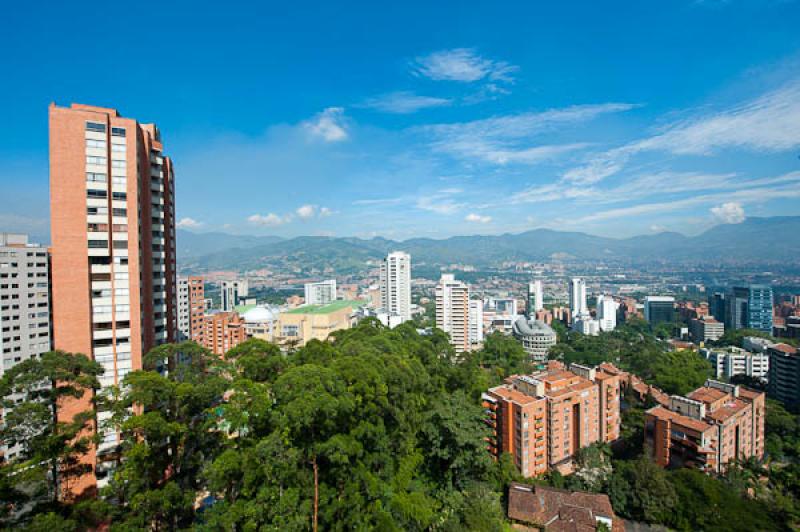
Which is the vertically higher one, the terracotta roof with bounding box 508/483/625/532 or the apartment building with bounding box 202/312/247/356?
the apartment building with bounding box 202/312/247/356

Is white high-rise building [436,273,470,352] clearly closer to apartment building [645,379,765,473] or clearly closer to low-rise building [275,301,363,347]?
low-rise building [275,301,363,347]

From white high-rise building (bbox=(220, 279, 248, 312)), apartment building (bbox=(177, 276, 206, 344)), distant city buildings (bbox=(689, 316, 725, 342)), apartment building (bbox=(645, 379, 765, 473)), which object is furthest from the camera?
white high-rise building (bbox=(220, 279, 248, 312))

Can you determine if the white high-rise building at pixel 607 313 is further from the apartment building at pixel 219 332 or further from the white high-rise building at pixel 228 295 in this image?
the white high-rise building at pixel 228 295

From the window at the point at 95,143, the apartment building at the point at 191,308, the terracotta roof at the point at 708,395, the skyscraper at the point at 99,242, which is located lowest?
the terracotta roof at the point at 708,395

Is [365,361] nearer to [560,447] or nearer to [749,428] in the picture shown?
[560,447]

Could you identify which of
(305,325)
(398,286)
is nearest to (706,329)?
(398,286)

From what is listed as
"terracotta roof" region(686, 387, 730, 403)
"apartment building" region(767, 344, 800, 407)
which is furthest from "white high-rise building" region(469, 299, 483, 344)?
"terracotta roof" region(686, 387, 730, 403)

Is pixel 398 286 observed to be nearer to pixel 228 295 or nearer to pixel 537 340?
pixel 537 340

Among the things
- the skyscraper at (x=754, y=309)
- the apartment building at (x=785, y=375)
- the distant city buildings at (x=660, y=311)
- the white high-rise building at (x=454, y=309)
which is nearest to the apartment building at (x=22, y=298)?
the white high-rise building at (x=454, y=309)
